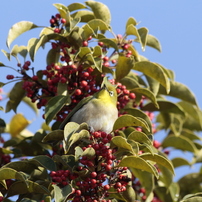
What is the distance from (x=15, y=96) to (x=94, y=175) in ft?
5.55

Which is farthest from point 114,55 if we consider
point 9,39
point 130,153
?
point 130,153

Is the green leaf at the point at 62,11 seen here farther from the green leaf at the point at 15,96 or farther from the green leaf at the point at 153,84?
the green leaf at the point at 153,84

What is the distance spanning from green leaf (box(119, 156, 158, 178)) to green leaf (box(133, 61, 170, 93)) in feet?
4.03

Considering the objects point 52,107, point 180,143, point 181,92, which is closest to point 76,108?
point 52,107

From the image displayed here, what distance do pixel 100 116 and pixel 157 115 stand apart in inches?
75.7

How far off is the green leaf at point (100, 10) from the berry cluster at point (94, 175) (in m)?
1.59

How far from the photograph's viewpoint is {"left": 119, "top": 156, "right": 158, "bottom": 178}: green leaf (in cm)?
400

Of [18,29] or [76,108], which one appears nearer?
[76,108]

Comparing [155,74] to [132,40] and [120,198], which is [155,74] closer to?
[132,40]

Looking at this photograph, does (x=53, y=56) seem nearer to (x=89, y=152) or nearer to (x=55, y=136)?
(x=55, y=136)

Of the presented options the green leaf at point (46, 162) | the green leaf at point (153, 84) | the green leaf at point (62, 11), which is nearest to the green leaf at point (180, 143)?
the green leaf at point (153, 84)

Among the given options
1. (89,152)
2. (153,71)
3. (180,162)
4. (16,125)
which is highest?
(153,71)

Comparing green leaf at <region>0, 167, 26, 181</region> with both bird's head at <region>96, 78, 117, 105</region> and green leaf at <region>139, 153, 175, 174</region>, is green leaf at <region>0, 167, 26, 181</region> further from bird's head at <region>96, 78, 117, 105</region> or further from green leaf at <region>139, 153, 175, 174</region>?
bird's head at <region>96, 78, 117, 105</region>

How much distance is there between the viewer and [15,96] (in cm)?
538
